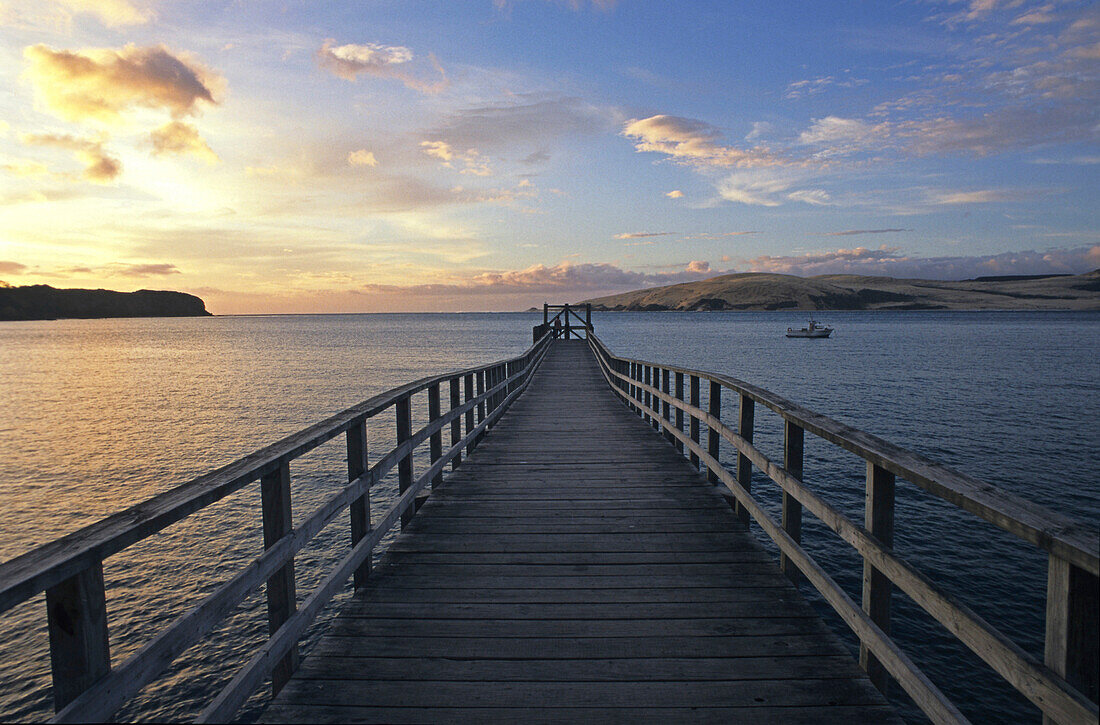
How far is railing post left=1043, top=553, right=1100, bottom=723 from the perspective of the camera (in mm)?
1637

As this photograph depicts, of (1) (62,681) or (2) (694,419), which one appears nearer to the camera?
(1) (62,681)

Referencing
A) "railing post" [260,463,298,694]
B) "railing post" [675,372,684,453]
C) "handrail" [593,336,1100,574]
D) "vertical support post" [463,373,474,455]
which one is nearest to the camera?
"handrail" [593,336,1100,574]

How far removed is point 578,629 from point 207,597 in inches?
77.5

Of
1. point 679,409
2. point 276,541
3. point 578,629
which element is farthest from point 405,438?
point 679,409

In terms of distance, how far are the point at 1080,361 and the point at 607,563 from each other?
56.4 m

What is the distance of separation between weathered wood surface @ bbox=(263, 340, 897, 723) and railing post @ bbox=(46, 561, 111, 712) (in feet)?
3.87

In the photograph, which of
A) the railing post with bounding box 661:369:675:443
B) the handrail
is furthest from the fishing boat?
the handrail

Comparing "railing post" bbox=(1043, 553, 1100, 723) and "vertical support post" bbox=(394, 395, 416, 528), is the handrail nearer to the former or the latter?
"railing post" bbox=(1043, 553, 1100, 723)

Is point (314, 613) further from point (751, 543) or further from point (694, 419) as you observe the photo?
point (694, 419)

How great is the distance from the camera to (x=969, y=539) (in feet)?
34.3

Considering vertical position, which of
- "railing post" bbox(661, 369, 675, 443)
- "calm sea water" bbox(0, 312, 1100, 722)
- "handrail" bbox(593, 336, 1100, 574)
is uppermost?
"handrail" bbox(593, 336, 1100, 574)

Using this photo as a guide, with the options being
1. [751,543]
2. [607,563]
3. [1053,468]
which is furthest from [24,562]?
[1053,468]

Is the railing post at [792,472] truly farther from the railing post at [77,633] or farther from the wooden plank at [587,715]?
the railing post at [77,633]

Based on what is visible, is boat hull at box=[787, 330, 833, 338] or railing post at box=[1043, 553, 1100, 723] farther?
boat hull at box=[787, 330, 833, 338]
